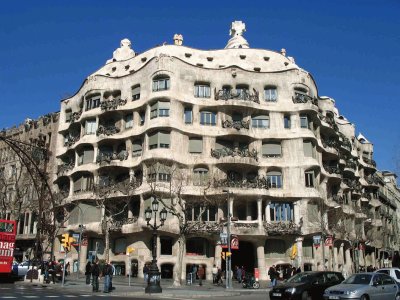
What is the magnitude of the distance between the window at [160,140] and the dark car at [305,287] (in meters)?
25.1

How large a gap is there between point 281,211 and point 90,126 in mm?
22791

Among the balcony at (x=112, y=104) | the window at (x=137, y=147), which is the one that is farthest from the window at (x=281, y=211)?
the balcony at (x=112, y=104)

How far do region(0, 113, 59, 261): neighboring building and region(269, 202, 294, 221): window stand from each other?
2653 centimetres

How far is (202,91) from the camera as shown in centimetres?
4788

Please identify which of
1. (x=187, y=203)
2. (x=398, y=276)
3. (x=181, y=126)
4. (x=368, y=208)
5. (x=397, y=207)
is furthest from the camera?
(x=397, y=207)

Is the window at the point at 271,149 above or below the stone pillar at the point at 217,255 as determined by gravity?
above

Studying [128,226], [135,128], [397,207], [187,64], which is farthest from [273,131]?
[397,207]

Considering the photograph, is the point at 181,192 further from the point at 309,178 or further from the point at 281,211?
the point at 309,178

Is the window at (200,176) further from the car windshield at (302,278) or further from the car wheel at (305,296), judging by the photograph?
the car wheel at (305,296)

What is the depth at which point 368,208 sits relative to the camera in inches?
2628

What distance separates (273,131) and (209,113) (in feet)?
23.0

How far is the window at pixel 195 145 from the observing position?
45.6 meters

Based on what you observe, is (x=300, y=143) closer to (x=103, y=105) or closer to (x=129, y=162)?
(x=129, y=162)

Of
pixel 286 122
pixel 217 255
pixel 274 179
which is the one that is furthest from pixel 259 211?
pixel 286 122
